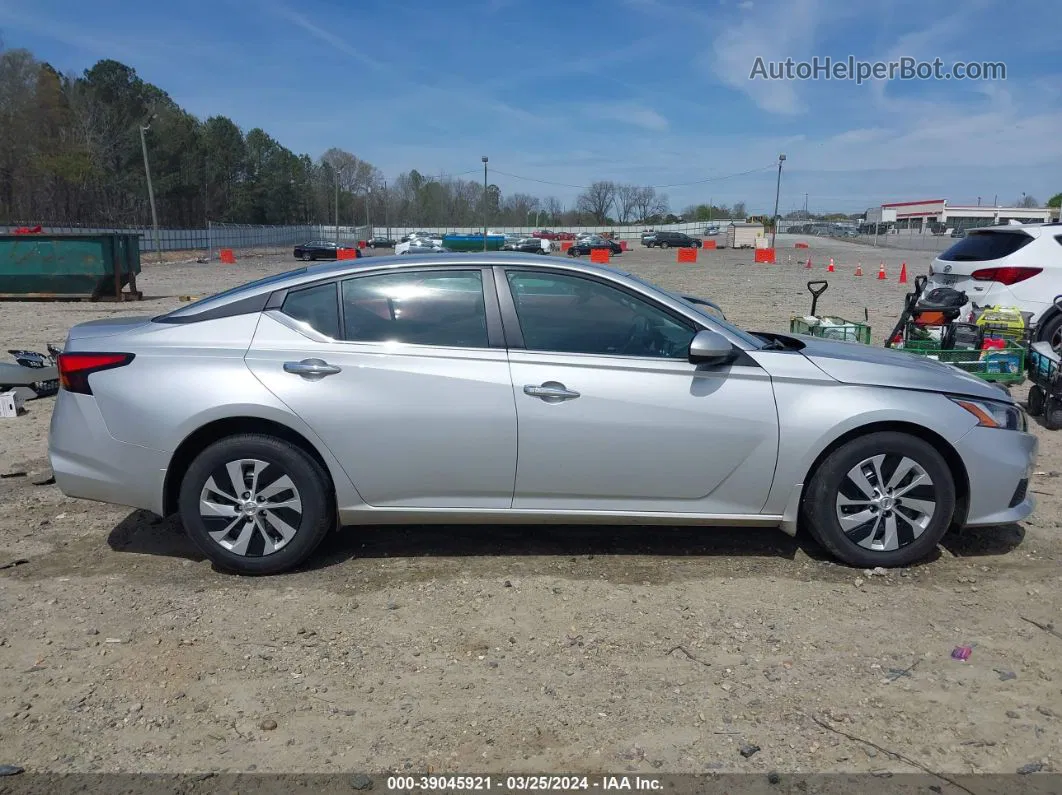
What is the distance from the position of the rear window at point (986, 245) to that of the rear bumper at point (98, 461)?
29.5ft

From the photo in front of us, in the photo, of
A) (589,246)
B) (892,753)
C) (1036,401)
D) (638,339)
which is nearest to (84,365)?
(638,339)

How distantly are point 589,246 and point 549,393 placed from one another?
54.3 m

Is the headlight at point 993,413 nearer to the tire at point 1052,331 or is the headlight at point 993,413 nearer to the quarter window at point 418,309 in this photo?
the quarter window at point 418,309

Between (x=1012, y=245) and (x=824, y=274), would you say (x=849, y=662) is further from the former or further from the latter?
(x=824, y=274)

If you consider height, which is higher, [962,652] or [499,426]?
[499,426]

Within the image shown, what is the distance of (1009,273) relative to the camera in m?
8.88

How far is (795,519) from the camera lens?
403 centimetres

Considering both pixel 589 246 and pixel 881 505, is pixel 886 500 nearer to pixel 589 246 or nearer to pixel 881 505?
pixel 881 505

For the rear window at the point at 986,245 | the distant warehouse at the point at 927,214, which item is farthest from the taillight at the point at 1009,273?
the distant warehouse at the point at 927,214

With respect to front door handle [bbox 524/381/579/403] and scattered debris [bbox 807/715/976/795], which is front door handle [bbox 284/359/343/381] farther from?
scattered debris [bbox 807/715/976/795]

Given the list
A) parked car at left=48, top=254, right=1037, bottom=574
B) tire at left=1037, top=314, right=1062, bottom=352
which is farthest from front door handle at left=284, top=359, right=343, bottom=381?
tire at left=1037, top=314, right=1062, bottom=352

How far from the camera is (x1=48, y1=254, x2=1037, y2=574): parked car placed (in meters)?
3.89

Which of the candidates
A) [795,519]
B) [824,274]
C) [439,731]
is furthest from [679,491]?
[824,274]

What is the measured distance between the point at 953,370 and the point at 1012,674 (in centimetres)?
186
